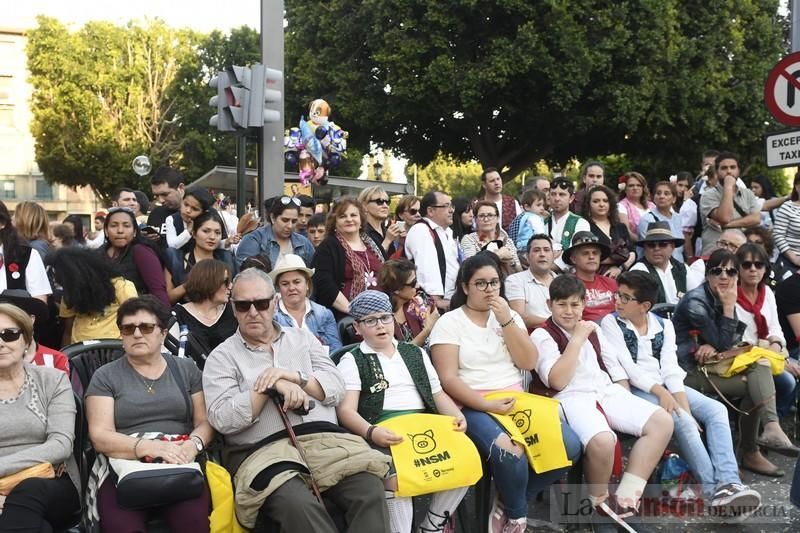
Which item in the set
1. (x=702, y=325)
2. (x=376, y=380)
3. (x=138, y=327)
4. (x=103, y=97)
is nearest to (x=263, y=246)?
(x=376, y=380)

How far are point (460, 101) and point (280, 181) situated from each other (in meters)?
15.8

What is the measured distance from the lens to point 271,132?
27.7ft

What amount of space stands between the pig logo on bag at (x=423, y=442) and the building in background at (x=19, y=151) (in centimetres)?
5719

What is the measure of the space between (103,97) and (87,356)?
1645 inches

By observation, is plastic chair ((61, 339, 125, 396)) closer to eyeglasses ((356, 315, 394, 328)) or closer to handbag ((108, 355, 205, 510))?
handbag ((108, 355, 205, 510))

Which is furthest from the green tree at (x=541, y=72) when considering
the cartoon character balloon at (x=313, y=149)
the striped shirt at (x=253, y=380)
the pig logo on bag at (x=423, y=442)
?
the pig logo on bag at (x=423, y=442)

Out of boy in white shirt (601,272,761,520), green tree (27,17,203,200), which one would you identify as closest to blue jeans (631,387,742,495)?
boy in white shirt (601,272,761,520)

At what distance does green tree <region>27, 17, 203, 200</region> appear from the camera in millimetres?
42156

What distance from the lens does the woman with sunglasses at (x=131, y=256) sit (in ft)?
18.4

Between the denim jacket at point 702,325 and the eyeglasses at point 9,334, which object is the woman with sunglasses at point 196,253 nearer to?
the eyeglasses at point 9,334

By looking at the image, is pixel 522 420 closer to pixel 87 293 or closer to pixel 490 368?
pixel 490 368

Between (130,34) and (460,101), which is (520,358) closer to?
(460,101)

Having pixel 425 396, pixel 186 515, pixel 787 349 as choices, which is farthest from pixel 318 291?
pixel 787 349

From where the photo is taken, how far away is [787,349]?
6996mm
